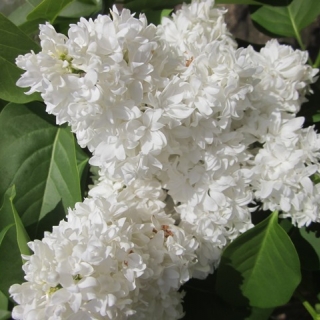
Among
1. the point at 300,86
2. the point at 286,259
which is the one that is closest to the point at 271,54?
the point at 300,86

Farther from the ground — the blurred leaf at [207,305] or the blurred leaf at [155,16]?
the blurred leaf at [155,16]

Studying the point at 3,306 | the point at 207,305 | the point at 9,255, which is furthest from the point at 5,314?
the point at 207,305

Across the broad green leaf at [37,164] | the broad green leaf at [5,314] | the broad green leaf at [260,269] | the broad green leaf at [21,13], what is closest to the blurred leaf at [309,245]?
the broad green leaf at [260,269]

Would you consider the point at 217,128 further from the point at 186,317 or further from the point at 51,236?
the point at 186,317

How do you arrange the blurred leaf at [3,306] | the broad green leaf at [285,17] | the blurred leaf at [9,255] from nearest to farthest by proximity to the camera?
the blurred leaf at [9,255], the blurred leaf at [3,306], the broad green leaf at [285,17]

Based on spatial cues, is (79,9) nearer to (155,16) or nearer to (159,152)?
(155,16)

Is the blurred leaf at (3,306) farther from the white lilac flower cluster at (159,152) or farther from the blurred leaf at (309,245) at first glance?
the blurred leaf at (309,245)

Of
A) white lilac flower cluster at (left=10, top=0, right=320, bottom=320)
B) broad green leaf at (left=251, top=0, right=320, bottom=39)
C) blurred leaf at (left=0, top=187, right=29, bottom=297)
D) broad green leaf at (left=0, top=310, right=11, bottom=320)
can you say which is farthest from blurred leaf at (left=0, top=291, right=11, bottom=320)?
broad green leaf at (left=251, top=0, right=320, bottom=39)
